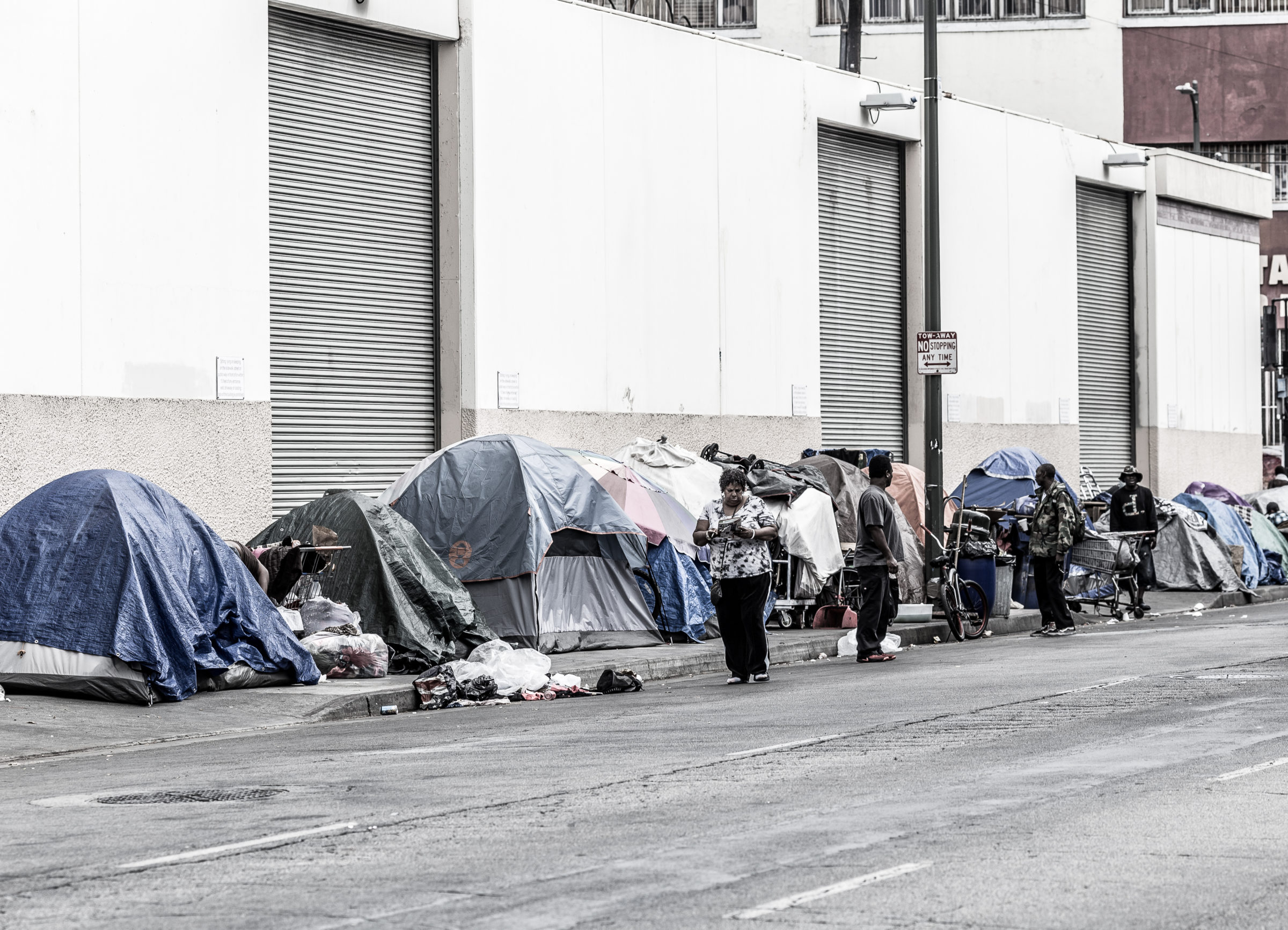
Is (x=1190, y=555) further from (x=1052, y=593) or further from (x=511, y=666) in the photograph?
(x=511, y=666)

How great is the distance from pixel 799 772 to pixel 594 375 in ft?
46.6

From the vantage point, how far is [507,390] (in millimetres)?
22656

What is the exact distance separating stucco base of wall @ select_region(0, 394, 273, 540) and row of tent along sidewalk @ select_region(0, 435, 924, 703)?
85 centimetres

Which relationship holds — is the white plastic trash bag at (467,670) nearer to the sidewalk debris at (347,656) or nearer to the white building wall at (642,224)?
the sidewalk debris at (347,656)

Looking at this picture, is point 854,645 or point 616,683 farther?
point 854,645

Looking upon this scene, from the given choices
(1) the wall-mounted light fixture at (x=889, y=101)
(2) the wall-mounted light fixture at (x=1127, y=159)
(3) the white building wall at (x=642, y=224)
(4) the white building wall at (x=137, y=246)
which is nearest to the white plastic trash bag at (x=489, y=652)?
(4) the white building wall at (x=137, y=246)

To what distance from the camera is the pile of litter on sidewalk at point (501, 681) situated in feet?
50.3

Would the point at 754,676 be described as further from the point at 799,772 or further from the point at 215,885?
the point at 215,885

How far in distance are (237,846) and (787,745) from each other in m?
4.20

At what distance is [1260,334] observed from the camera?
40.4 meters

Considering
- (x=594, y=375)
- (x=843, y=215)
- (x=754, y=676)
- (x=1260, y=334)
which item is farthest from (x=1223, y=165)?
(x=754, y=676)

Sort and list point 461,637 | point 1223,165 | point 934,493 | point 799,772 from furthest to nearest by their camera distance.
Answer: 1. point 1223,165
2. point 934,493
3. point 461,637
4. point 799,772

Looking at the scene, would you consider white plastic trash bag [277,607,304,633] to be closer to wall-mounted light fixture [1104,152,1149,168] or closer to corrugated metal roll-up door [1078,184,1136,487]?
corrugated metal roll-up door [1078,184,1136,487]

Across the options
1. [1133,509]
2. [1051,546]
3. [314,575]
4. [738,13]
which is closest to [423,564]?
[314,575]
